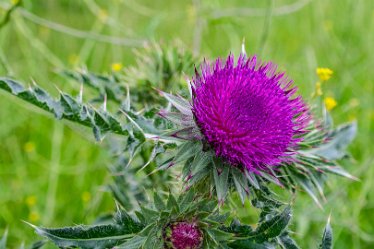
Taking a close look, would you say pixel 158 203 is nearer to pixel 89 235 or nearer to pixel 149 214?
pixel 149 214

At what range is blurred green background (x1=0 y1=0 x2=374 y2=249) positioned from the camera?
2941mm

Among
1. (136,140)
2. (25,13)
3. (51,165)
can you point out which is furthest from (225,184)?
(51,165)

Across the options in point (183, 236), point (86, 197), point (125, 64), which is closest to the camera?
point (183, 236)

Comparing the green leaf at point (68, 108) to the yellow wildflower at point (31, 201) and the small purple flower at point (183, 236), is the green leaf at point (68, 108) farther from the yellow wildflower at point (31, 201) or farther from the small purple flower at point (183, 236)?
the yellow wildflower at point (31, 201)

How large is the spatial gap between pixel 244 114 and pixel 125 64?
2.94 m

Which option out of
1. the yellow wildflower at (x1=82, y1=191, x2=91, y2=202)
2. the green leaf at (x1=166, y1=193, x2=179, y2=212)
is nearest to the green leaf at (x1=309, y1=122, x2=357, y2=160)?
the green leaf at (x1=166, y1=193, x2=179, y2=212)

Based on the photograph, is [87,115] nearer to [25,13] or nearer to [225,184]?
[225,184]

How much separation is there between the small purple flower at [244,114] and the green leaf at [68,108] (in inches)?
10.6

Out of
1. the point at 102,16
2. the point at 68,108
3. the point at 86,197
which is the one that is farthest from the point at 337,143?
the point at 102,16

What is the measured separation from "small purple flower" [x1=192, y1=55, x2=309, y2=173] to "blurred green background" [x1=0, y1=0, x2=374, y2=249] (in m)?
0.79

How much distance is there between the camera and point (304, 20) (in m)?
4.89

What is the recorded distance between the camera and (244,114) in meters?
1.57

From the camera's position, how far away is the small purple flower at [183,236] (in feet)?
4.94

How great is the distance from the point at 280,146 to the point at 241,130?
0.12 m
